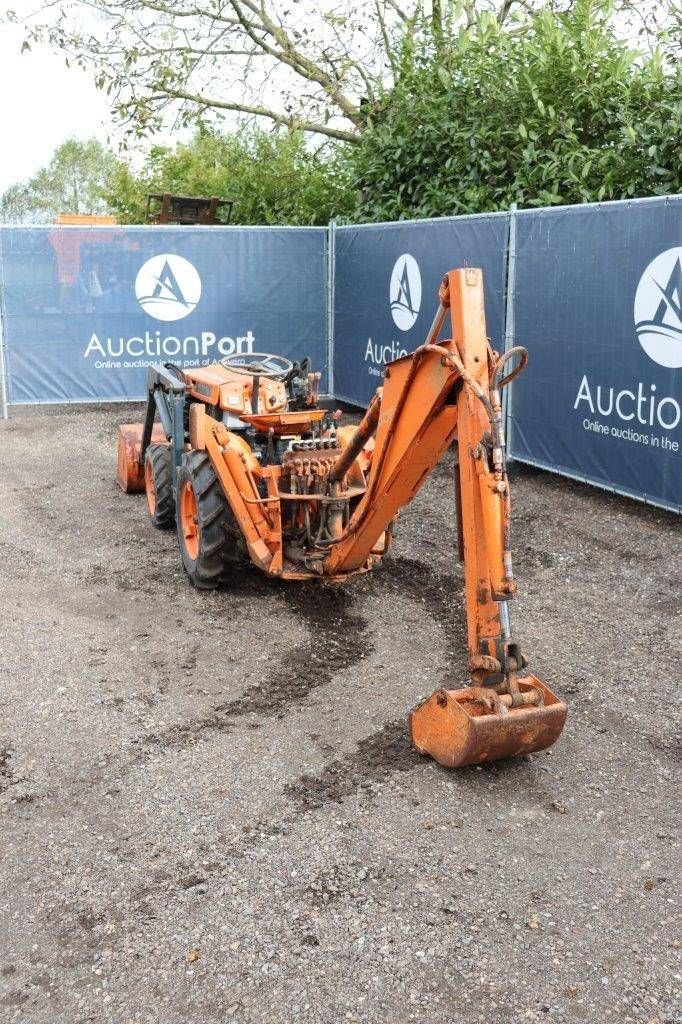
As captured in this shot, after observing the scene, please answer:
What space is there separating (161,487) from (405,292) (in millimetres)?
4944

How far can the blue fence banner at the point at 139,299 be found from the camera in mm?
13180

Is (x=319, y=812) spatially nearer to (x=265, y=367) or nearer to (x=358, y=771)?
(x=358, y=771)

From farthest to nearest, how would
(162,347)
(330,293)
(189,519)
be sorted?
(330,293)
(162,347)
(189,519)

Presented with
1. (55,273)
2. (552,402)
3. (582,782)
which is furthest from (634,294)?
(55,273)

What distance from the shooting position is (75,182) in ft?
190

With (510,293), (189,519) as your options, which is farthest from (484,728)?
(510,293)

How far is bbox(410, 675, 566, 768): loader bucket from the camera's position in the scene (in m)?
4.23

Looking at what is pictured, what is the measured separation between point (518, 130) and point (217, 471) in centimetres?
836

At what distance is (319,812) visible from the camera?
14.0ft

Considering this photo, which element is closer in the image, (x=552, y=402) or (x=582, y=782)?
(x=582, y=782)

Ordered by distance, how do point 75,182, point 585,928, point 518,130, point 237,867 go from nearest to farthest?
point 585,928 → point 237,867 → point 518,130 → point 75,182

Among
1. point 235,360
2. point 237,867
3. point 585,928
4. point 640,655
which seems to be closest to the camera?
point 585,928

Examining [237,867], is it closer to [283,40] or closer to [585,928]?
[585,928]

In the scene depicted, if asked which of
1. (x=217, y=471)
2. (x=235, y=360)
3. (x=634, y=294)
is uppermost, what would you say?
(x=634, y=294)
